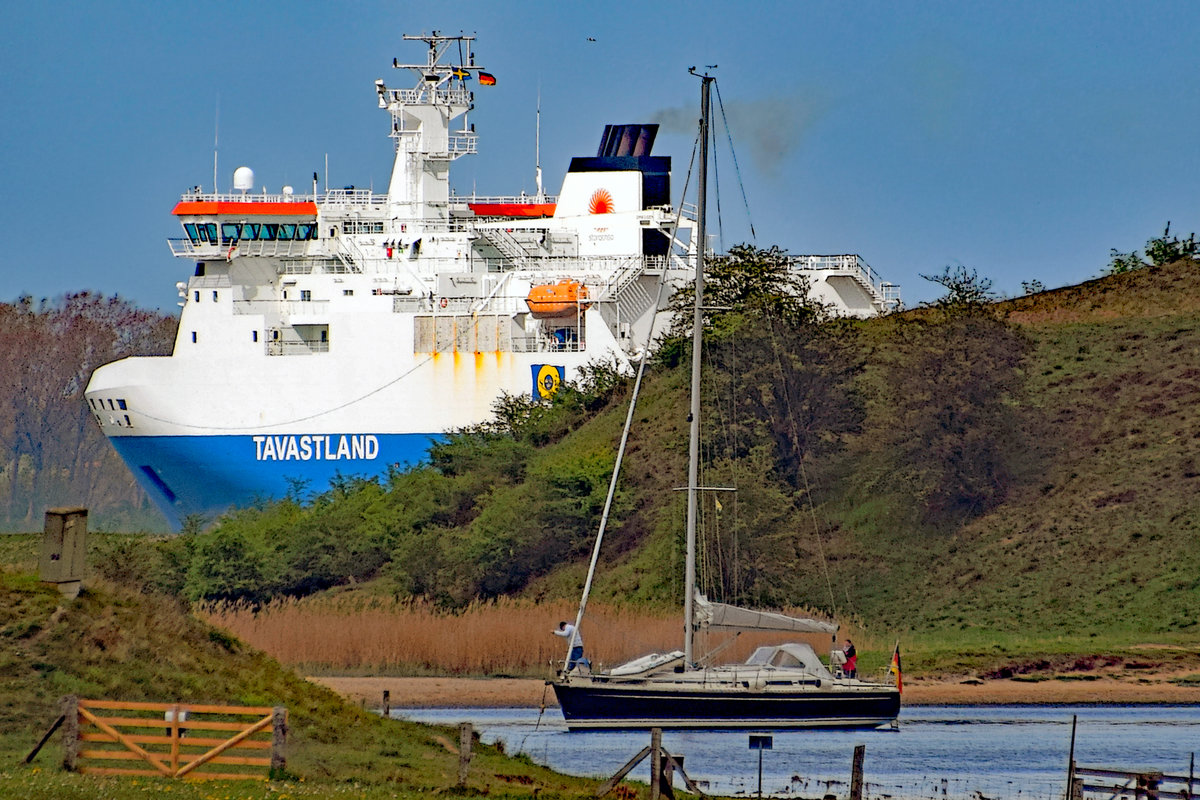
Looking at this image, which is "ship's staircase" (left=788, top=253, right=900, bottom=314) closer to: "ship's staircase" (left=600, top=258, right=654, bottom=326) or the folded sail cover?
"ship's staircase" (left=600, top=258, right=654, bottom=326)

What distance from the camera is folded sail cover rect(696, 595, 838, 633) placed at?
134 feet

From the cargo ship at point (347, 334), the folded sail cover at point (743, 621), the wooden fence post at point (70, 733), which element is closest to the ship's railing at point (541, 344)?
the cargo ship at point (347, 334)

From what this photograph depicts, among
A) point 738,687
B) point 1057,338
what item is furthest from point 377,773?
point 1057,338

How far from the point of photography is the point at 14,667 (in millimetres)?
29219

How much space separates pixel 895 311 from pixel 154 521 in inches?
2012

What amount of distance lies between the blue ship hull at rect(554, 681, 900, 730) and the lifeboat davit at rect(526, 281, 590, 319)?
39.6 metres

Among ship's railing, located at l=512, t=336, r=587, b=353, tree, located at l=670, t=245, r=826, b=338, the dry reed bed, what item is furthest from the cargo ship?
the dry reed bed

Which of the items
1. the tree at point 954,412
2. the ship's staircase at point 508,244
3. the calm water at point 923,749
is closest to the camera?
the calm water at point 923,749

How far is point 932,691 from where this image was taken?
4800cm

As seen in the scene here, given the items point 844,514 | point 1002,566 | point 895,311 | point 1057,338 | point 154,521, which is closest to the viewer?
point 1002,566

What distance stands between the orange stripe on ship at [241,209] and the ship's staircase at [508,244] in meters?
6.92

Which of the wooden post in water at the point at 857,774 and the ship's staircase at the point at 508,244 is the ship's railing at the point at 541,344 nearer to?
the ship's staircase at the point at 508,244

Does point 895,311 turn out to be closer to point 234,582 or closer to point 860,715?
point 234,582

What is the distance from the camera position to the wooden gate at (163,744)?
26.0m
